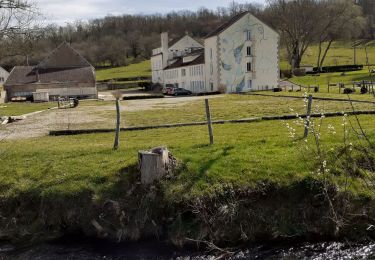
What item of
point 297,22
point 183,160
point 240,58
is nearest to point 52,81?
point 240,58

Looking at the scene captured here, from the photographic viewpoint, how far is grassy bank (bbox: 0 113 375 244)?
913cm

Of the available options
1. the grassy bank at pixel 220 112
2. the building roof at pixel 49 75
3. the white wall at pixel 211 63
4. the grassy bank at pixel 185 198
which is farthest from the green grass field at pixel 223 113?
the building roof at pixel 49 75

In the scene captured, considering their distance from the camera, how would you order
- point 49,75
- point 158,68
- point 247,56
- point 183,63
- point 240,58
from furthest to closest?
point 158,68 → point 183,63 → point 49,75 → point 247,56 → point 240,58

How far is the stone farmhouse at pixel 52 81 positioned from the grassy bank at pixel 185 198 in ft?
164

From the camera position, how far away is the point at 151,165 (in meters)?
9.86

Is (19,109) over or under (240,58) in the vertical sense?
under

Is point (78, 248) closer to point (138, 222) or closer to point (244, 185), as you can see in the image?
point (138, 222)

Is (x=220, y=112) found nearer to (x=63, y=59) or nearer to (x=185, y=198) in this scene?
(x=185, y=198)

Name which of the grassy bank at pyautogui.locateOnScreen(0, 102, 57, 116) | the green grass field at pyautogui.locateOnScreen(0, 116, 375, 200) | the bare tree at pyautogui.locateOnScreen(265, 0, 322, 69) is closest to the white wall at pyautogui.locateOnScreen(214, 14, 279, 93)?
the bare tree at pyautogui.locateOnScreen(265, 0, 322, 69)

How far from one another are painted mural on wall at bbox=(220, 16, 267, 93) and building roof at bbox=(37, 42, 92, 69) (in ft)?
Result: 77.8

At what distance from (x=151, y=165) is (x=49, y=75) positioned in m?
58.0

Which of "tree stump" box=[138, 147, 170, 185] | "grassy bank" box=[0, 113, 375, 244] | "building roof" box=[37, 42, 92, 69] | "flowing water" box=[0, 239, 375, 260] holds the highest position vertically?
"building roof" box=[37, 42, 92, 69]

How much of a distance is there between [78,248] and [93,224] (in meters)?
0.67

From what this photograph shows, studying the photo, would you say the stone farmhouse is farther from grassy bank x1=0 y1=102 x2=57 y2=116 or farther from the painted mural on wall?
the painted mural on wall
